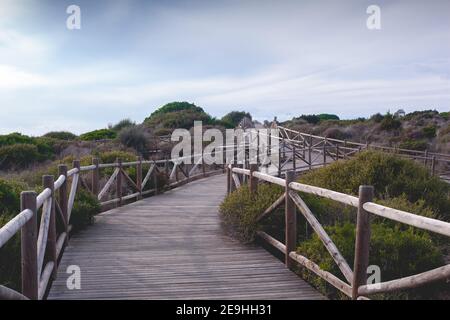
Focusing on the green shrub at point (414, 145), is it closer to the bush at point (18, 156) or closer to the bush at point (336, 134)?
the bush at point (336, 134)

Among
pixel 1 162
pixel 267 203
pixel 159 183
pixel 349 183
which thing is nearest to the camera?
pixel 267 203

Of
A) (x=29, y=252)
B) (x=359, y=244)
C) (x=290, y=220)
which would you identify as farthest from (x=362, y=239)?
(x=29, y=252)

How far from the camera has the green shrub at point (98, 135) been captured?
2732cm

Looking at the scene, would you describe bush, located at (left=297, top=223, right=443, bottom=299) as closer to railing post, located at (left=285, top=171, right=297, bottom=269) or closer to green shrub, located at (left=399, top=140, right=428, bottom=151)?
railing post, located at (left=285, top=171, right=297, bottom=269)

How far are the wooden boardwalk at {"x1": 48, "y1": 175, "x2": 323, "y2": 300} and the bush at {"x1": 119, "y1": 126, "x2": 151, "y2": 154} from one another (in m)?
13.9

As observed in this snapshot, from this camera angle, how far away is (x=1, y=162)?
17.7m

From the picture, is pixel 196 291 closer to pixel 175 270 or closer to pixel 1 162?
pixel 175 270

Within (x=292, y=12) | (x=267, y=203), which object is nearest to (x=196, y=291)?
(x=267, y=203)

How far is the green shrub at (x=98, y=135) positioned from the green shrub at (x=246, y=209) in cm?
2146

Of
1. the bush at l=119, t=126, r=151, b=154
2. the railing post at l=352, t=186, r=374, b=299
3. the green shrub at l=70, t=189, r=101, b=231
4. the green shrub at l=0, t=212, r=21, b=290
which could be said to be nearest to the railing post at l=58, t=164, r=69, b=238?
the green shrub at l=70, t=189, r=101, b=231

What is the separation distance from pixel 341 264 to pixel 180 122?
3235 centimetres

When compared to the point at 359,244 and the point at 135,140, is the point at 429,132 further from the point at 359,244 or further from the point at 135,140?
the point at 359,244

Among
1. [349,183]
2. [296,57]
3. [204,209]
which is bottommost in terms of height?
[204,209]

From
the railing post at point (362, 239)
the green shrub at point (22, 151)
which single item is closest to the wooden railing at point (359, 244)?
the railing post at point (362, 239)
